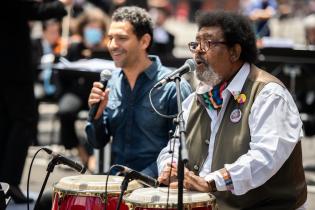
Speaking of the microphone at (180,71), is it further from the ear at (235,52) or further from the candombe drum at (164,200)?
the candombe drum at (164,200)

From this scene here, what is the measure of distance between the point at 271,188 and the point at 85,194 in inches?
38.5

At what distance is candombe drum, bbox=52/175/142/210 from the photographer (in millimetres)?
4551

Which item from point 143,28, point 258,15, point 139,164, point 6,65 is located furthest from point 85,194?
point 258,15

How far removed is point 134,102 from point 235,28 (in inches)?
50.5

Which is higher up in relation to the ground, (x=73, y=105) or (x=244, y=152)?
(x=244, y=152)

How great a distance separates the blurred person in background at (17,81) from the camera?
6938 mm

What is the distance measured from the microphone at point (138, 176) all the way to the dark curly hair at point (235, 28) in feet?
2.93

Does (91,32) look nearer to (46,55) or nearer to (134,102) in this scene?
(46,55)

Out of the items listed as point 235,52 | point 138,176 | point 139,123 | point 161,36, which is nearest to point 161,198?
point 138,176

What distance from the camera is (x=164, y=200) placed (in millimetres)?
4246

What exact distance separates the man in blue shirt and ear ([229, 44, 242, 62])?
3.02 feet

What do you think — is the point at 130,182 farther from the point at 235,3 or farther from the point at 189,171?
the point at 235,3

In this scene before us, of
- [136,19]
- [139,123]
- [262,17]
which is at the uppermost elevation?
[136,19]

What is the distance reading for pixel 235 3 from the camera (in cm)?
2258
